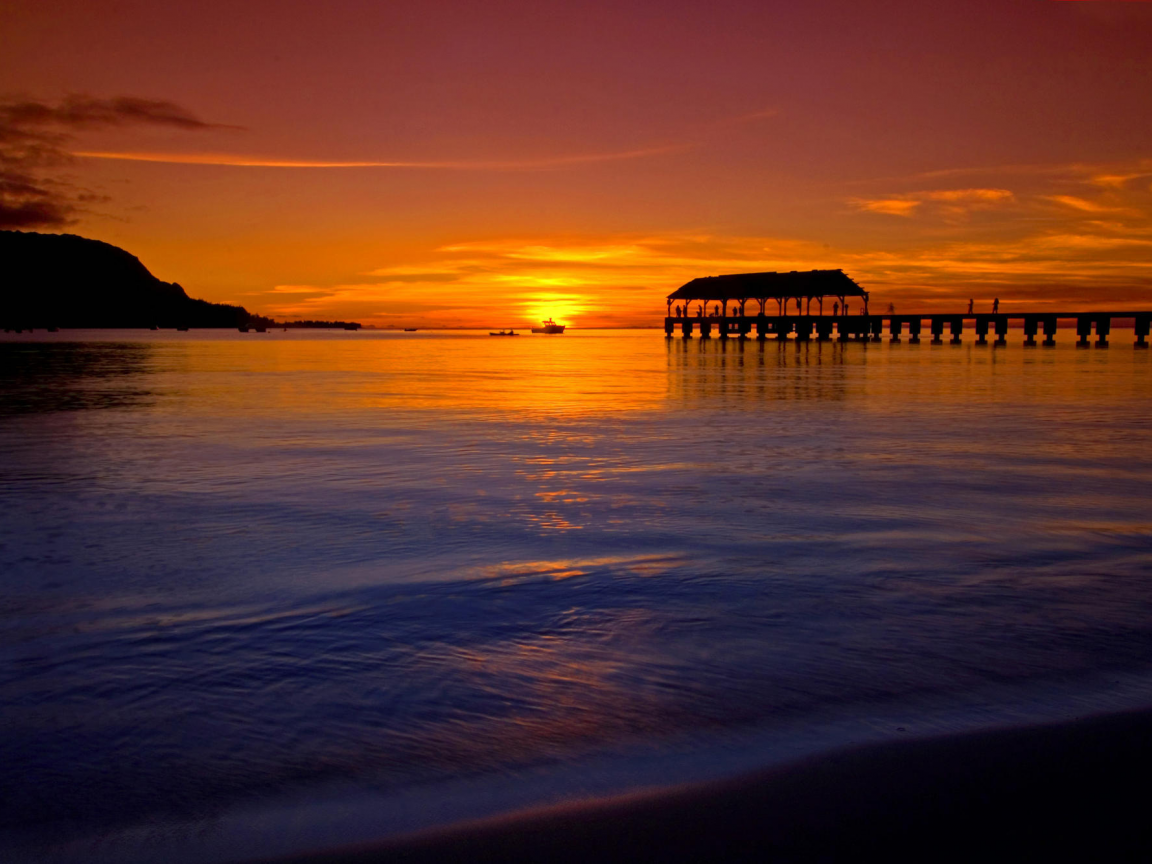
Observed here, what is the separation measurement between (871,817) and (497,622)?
2.63 meters

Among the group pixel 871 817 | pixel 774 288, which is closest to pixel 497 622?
pixel 871 817

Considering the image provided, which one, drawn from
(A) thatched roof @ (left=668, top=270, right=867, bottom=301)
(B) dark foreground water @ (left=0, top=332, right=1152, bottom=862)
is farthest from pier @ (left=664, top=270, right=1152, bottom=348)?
(B) dark foreground water @ (left=0, top=332, right=1152, bottom=862)

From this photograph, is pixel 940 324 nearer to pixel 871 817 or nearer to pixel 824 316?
pixel 824 316

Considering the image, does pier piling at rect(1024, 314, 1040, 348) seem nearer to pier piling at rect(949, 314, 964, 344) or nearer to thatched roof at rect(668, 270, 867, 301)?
pier piling at rect(949, 314, 964, 344)

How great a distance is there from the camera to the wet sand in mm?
2570

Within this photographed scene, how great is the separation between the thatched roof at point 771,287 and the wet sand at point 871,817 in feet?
255

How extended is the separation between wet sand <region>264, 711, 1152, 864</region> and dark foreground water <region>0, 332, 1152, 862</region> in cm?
16

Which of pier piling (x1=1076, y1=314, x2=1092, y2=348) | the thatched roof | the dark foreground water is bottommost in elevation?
the dark foreground water

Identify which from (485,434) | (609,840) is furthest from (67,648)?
(485,434)

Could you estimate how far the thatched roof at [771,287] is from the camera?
77125 millimetres

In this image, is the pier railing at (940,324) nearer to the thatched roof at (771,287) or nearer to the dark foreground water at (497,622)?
the thatched roof at (771,287)

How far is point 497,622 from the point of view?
4957 millimetres

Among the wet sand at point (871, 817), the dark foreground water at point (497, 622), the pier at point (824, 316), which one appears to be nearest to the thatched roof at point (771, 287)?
the pier at point (824, 316)

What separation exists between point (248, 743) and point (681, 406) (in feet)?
58.1
